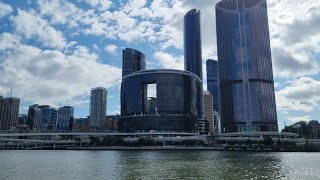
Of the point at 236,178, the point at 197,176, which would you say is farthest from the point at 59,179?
the point at 236,178

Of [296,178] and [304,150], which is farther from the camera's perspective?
[304,150]

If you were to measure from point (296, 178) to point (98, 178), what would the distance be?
35.2 metres

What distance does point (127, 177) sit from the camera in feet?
205

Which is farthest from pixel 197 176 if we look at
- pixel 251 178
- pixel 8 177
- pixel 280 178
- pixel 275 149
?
pixel 275 149

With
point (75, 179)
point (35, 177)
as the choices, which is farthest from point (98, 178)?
point (35, 177)

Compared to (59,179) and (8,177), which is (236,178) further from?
(8,177)

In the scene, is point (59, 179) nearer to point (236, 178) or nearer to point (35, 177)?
point (35, 177)

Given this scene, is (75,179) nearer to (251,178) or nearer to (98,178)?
(98,178)

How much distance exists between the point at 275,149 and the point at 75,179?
160m

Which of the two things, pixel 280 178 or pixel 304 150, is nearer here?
pixel 280 178

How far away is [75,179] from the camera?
60.3m

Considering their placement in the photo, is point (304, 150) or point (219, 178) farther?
point (304, 150)

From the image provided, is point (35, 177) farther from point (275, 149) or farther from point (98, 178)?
point (275, 149)

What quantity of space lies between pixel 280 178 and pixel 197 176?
573 inches
